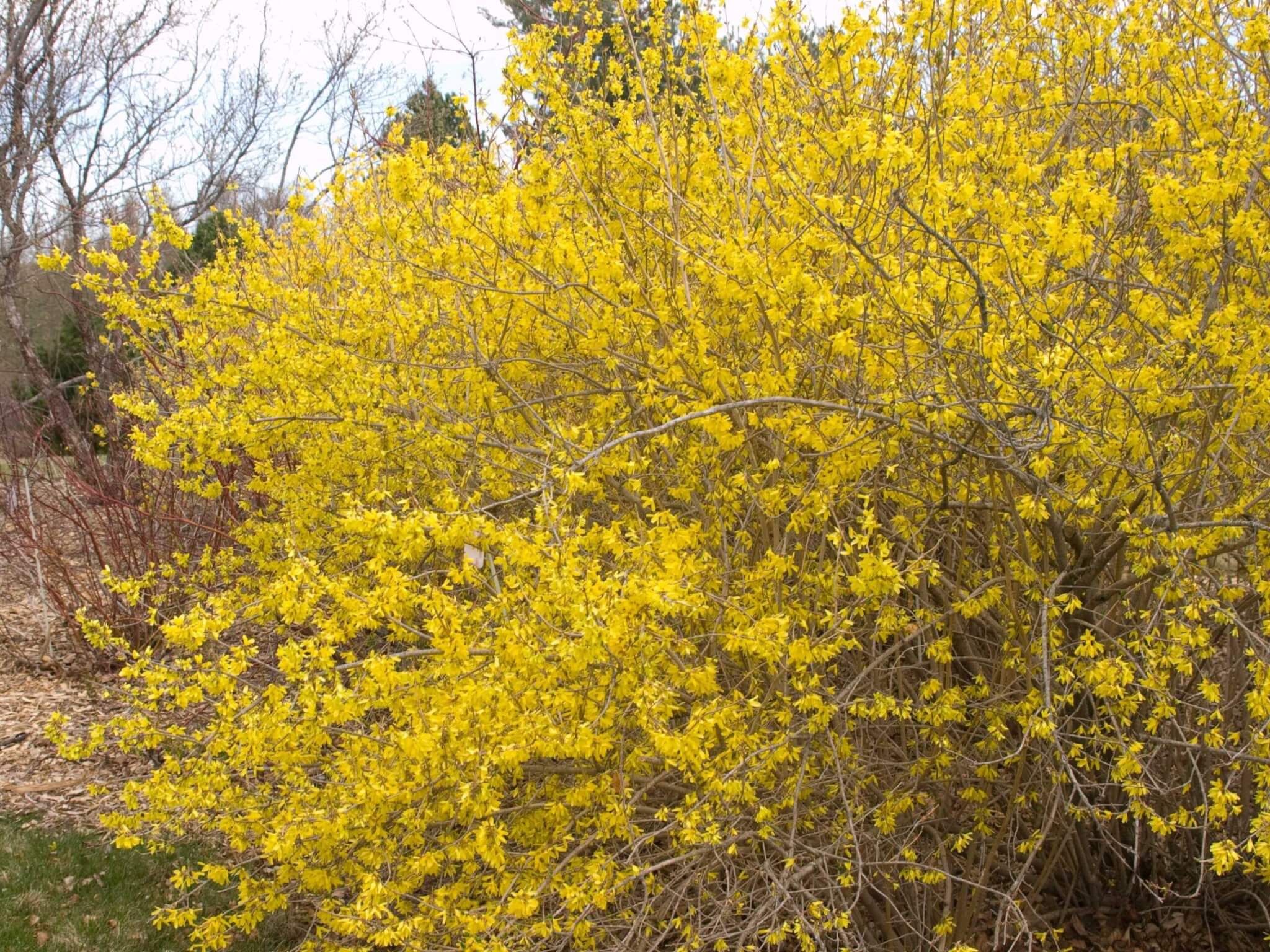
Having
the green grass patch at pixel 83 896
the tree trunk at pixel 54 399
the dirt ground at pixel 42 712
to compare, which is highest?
the tree trunk at pixel 54 399

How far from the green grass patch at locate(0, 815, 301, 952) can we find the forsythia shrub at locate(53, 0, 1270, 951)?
20.6 inches

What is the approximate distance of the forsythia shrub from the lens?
119 inches

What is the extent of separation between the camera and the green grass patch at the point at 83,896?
421 cm

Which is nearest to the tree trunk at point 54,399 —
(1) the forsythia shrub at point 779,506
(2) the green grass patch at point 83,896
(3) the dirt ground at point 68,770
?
(3) the dirt ground at point 68,770

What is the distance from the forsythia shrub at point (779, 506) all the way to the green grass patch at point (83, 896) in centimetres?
52

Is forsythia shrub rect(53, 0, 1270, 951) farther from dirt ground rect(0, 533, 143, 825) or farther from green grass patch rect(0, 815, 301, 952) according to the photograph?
dirt ground rect(0, 533, 143, 825)

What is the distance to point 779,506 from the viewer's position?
3475 millimetres

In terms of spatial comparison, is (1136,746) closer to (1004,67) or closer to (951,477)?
(951,477)

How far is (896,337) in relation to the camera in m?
3.47

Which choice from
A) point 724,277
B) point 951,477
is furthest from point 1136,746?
point 724,277

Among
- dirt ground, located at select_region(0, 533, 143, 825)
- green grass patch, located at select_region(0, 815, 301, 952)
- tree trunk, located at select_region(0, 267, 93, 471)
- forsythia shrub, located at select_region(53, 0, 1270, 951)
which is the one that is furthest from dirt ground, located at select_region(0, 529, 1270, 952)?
tree trunk, located at select_region(0, 267, 93, 471)

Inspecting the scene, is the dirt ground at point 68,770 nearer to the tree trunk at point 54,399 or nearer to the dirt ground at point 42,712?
the dirt ground at point 42,712

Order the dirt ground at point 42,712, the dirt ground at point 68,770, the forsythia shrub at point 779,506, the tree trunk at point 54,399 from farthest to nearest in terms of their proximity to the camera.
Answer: the tree trunk at point 54,399 → the dirt ground at point 42,712 → the dirt ground at point 68,770 → the forsythia shrub at point 779,506

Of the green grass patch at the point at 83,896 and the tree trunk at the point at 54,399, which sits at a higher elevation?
the tree trunk at the point at 54,399
